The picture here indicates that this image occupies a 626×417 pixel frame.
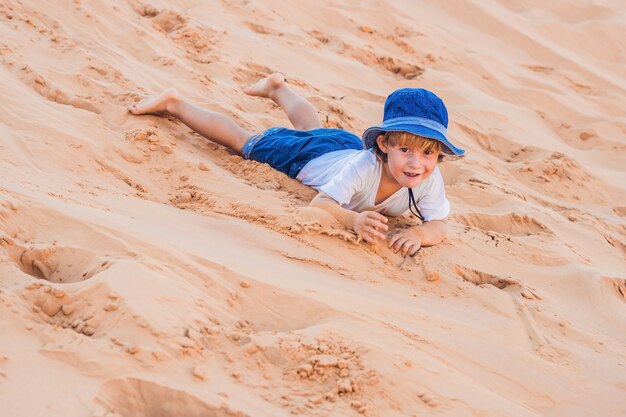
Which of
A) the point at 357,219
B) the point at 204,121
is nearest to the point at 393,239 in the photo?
the point at 357,219

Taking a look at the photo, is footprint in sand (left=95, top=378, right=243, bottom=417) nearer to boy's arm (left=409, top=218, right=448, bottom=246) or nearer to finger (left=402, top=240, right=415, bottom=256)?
finger (left=402, top=240, right=415, bottom=256)

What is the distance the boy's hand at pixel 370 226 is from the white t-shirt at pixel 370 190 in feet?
0.60

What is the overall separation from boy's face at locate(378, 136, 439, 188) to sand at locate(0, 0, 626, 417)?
28 centimetres

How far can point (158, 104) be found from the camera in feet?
11.7

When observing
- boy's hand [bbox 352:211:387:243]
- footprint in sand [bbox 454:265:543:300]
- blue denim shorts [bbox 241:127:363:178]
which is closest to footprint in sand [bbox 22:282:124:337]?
boy's hand [bbox 352:211:387:243]

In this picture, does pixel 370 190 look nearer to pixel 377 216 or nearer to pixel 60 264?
pixel 377 216

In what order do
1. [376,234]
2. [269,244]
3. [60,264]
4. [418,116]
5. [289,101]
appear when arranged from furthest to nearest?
[289,101] < [418,116] < [376,234] < [269,244] < [60,264]

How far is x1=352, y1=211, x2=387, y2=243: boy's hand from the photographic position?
2.92m

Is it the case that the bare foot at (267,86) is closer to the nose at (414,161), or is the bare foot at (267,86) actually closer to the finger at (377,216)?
the nose at (414,161)

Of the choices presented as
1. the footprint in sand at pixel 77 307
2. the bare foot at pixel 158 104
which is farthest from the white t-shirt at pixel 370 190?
the footprint in sand at pixel 77 307

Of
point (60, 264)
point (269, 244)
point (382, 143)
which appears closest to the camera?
point (60, 264)

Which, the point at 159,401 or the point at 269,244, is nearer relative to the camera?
the point at 159,401

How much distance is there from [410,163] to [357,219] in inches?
12.4

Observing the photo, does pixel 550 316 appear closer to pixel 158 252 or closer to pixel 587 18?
pixel 158 252
